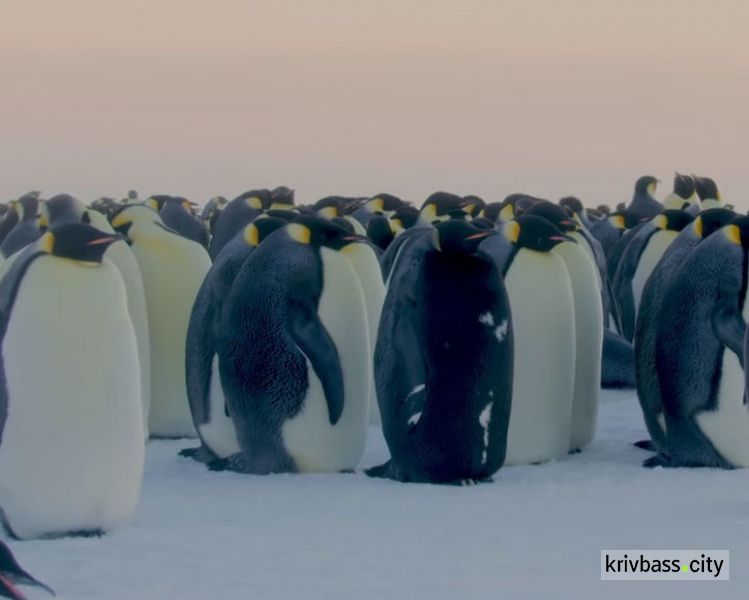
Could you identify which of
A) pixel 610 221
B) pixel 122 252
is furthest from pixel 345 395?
pixel 610 221

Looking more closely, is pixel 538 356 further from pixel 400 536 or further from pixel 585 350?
pixel 400 536

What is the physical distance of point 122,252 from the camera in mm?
8930

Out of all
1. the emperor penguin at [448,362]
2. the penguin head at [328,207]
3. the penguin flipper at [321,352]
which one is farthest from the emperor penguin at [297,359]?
the penguin head at [328,207]

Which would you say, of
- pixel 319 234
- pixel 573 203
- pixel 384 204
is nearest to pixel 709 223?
pixel 319 234

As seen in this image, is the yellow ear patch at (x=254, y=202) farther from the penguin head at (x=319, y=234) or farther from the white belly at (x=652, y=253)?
the penguin head at (x=319, y=234)

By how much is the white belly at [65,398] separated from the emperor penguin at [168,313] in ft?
10.6

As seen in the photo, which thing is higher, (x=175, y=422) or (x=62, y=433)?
(x=62, y=433)

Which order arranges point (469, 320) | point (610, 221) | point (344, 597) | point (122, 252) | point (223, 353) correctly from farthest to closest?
1. point (610, 221)
2. point (122, 252)
3. point (223, 353)
4. point (469, 320)
5. point (344, 597)

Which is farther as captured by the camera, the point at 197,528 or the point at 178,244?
the point at 178,244

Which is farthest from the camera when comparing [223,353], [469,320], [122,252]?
[122,252]

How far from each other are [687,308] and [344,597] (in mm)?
3399

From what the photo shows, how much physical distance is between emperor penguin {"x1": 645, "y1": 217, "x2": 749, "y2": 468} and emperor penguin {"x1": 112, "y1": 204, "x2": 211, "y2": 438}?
288 centimetres

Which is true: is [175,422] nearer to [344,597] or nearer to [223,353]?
[223,353]

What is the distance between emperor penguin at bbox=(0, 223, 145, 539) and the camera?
612 cm
